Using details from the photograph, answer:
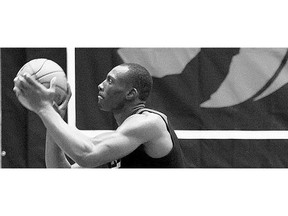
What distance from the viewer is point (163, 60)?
8.38 m

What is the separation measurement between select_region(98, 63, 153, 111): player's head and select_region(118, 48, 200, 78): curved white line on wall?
318 cm

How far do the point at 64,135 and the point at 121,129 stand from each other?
0.41 metres

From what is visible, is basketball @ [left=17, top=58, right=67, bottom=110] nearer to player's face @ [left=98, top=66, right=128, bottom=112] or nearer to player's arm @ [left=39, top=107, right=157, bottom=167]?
player's face @ [left=98, top=66, right=128, bottom=112]

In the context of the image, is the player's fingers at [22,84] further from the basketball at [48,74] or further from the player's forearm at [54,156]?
the player's forearm at [54,156]

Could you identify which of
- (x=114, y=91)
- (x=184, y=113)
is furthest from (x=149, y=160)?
(x=184, y=113)

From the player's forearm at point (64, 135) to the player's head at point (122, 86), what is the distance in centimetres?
44

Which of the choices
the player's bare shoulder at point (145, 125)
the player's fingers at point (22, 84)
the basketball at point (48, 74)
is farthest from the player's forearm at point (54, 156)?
the player's fingers at point (22, 84)

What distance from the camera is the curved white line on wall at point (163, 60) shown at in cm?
835

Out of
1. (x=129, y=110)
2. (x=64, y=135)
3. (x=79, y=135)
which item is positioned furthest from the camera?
(x=129, y=110)

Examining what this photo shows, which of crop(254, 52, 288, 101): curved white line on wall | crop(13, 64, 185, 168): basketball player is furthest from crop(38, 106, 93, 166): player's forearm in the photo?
crop(254, 52, 288, 101): curved white line on wall

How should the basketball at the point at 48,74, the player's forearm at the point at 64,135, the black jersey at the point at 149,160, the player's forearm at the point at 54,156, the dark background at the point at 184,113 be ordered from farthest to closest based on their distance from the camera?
the dark background at the point at 184,113 → the player's forearm at the point at 54,156 → the basketball at the point at 48,74 → the black jersey at the point at 149,160 → the player's forearm at the point at 64,135

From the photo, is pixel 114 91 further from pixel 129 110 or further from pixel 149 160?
pixel 149 160

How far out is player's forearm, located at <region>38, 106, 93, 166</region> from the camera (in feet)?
15.4
